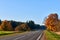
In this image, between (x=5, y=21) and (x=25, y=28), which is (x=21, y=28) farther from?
(x=5, y=21)

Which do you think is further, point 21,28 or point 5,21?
point 21,28

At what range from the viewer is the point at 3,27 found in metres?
130

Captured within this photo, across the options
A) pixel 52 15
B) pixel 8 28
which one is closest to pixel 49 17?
pixel 52 15

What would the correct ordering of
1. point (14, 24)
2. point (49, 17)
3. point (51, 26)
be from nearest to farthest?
point (51, 26), point (49, 17), point (14, 24)

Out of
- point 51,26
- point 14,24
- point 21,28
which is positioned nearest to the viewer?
point 51,26

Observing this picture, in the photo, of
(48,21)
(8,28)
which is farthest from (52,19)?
(8,28)

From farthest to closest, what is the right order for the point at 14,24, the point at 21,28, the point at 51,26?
the point at 14,24
the point at 21,28
the point at 51,26

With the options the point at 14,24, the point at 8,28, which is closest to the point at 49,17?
the point at 8,28

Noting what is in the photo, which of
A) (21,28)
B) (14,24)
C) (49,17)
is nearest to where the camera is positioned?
(49,17)

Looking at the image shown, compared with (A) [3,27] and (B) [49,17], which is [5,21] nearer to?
(A) [3,27]

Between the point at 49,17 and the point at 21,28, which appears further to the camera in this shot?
the point at 21,28

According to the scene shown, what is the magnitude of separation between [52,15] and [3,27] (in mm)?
32456

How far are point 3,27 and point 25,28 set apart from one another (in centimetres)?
3159

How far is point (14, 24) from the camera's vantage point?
197750mm
